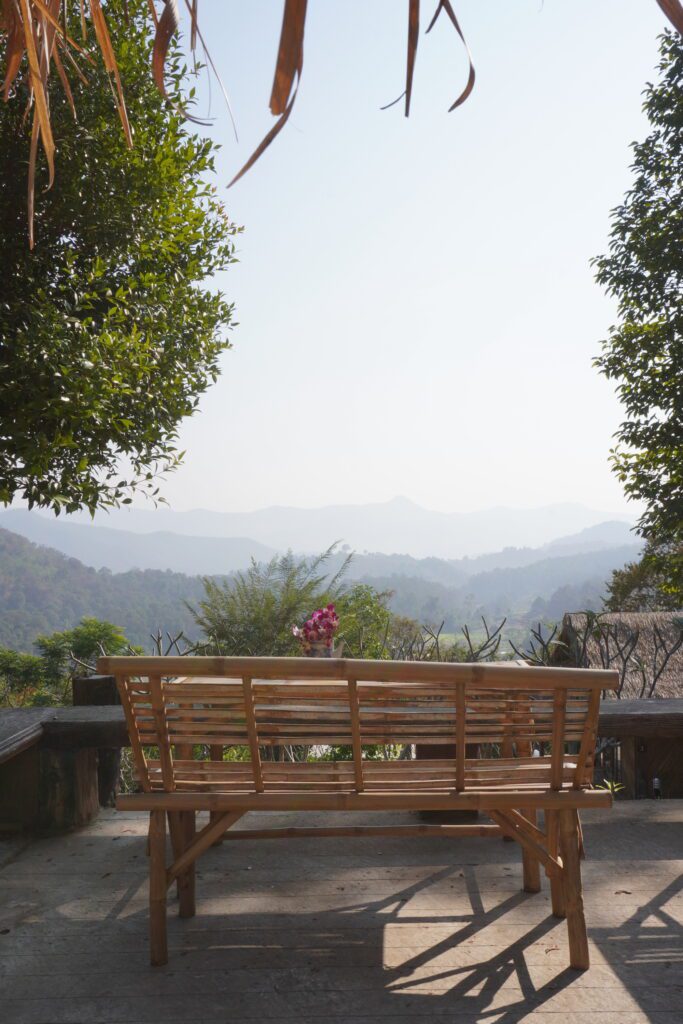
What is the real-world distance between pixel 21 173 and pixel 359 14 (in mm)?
5241

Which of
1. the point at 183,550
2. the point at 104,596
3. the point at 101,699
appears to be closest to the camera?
the point at 101,699

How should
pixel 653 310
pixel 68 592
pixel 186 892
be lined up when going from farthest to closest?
pixel 68 592, pixel 653 310, pixel 186 892

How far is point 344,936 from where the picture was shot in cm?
229

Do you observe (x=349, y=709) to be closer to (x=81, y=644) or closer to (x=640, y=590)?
(x=81, y=644)

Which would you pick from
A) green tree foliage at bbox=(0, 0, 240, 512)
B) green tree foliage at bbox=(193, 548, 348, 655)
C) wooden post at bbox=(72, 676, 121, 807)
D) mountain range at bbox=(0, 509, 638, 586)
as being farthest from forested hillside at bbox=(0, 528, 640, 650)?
mountain range at bbox=(0, 509, 638, 586)

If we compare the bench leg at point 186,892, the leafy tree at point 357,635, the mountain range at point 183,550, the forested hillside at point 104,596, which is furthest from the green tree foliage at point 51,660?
the mountain range at point 183,550

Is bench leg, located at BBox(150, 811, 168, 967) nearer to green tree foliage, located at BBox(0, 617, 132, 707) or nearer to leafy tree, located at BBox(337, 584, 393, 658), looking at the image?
leafy tree, located at BBox(337, 584, 393, 658)

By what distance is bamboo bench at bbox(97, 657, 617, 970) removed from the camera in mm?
2006

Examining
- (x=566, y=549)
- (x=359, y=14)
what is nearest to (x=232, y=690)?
(x=359, y=14)

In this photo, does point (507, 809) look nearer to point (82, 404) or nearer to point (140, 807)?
point (140, 807)

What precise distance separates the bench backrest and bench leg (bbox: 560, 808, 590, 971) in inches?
5.8

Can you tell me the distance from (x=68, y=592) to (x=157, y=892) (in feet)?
191

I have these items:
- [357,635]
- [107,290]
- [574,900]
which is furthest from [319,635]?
[357,635]

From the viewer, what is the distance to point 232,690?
80.2 inches
